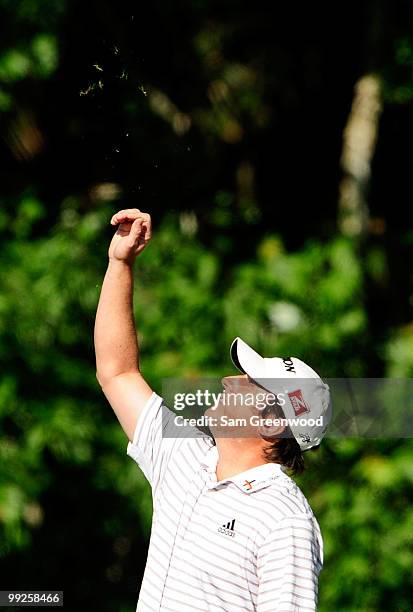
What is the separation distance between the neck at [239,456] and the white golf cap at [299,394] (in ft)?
0.24

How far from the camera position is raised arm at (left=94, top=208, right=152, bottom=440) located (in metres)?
1.90

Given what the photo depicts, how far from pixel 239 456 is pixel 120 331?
1.11ft

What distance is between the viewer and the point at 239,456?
176 centimetres

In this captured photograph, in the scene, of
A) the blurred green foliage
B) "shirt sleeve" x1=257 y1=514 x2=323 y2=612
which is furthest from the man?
the blurred green foliage

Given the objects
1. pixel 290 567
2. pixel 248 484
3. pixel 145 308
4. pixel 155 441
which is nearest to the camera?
pixel 290 567

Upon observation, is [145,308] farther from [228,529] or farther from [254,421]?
[228,529]

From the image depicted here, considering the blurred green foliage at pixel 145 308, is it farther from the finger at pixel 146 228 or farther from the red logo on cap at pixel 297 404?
the red logo on cap at pixel 297 404

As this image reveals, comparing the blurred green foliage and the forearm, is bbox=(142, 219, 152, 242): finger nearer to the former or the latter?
the forearm

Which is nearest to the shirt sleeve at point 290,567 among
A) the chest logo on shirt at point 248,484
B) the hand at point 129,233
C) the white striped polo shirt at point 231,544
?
the white striped polo shirt at point 231,544

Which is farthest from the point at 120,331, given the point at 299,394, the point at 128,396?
the point at 299,394

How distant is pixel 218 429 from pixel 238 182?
3.95m

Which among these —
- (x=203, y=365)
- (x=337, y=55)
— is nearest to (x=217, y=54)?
(x=337, y=55)

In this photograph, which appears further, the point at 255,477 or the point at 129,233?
the point at 129,233

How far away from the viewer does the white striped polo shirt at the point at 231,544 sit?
5.18 feet
